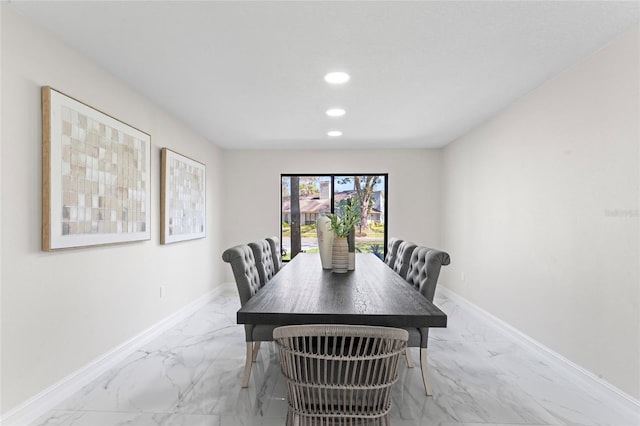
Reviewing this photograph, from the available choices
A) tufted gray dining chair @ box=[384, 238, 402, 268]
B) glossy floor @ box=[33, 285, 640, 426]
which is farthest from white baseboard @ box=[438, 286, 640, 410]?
tufted gray dining chair @ box=[384, 238, 402, 268]

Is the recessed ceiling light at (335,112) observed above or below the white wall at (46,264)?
above

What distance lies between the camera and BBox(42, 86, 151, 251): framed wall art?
90.2 inches

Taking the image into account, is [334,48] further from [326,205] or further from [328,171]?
[326,205]

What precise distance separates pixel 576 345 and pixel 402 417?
4.86ft

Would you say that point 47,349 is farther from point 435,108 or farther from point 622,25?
point 622,25

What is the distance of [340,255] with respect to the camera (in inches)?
117

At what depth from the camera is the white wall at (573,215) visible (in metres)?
2.30

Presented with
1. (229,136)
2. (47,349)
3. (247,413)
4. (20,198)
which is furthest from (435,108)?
(47,349)

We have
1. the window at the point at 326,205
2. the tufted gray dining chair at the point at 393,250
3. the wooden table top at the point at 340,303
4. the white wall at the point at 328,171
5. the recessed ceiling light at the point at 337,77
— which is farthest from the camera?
the window at the point at 326,205

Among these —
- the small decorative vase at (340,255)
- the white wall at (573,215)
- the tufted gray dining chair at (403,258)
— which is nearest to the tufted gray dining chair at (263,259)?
the small decorative vase at (340,255)

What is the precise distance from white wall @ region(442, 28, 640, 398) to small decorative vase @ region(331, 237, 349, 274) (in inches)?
65.2

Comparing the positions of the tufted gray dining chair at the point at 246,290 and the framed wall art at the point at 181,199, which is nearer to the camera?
the tufted gray dining chair at the point at 246,290

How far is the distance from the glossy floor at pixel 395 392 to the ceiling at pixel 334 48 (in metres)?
2.24

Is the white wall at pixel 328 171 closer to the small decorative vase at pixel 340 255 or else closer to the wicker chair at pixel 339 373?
the small decorative vase at pixel 340 255
